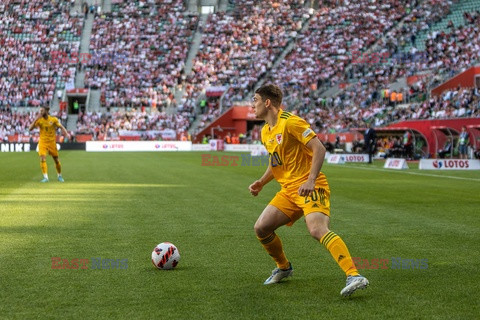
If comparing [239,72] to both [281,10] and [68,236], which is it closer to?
[281,10]

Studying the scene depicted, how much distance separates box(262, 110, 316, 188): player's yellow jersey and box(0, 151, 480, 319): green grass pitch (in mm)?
1121

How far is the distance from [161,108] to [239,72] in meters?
8.79

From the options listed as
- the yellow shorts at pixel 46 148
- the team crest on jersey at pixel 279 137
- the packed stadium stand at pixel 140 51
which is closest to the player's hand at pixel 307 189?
the team crest on jersey at pixel 279 137

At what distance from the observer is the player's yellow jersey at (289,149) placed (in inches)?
280

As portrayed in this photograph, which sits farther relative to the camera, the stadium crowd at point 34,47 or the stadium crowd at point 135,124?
the stadium crowd at point 34,47

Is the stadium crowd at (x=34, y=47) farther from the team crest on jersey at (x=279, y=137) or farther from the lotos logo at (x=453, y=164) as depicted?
the team crest on jersey at (x=279, y=137)

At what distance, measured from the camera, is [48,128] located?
2223 centimetres

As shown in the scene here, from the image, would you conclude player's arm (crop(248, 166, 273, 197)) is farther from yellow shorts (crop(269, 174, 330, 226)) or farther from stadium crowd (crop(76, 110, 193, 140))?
stadium crowd (crop(76, 110, 193, 140))

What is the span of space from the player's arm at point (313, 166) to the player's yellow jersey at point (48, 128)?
1614 centimetres

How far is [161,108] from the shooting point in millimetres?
73125

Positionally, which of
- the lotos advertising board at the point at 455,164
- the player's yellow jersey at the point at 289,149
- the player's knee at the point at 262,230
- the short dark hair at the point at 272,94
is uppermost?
the short dark hair at the point at 272,94

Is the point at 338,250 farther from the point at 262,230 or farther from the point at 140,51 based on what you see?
the point at 140,51

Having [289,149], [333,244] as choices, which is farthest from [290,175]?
[333,244]

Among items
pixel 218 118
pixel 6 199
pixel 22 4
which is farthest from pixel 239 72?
pixel 6 199
